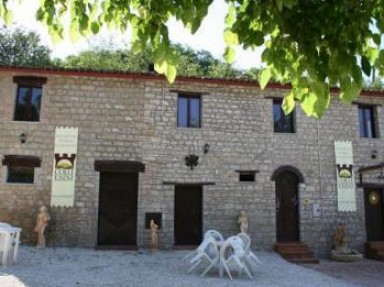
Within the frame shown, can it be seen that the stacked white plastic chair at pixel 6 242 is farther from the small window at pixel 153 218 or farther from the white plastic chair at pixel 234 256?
the white plastic chair at pixel 234 256

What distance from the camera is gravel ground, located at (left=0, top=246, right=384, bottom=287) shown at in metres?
8.48

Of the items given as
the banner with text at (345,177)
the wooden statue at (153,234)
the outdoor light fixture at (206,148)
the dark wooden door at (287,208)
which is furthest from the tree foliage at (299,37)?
the banner with text at (345,177)

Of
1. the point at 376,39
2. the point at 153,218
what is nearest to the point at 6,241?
the point at 153,218

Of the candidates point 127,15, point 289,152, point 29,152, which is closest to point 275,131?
point 289,152

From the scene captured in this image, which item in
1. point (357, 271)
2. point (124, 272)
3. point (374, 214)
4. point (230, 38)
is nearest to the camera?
point (230, 38)

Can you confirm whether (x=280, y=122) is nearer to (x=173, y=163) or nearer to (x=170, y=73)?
(x=173, y=163)

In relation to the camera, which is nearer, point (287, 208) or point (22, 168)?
point (22, 168)

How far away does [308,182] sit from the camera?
1472 centimetres

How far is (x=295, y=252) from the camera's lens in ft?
44.6

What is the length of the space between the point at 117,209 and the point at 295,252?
5.74m

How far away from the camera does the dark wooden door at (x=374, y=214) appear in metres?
15.2

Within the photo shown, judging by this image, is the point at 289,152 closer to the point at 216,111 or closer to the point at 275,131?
the point at 275,131

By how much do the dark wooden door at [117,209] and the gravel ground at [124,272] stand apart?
87 cm

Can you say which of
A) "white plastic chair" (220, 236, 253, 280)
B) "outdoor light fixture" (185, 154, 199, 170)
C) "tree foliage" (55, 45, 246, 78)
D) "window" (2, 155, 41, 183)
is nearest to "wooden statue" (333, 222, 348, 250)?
"outdoor light fixture" (185, 154, 199, 170)
